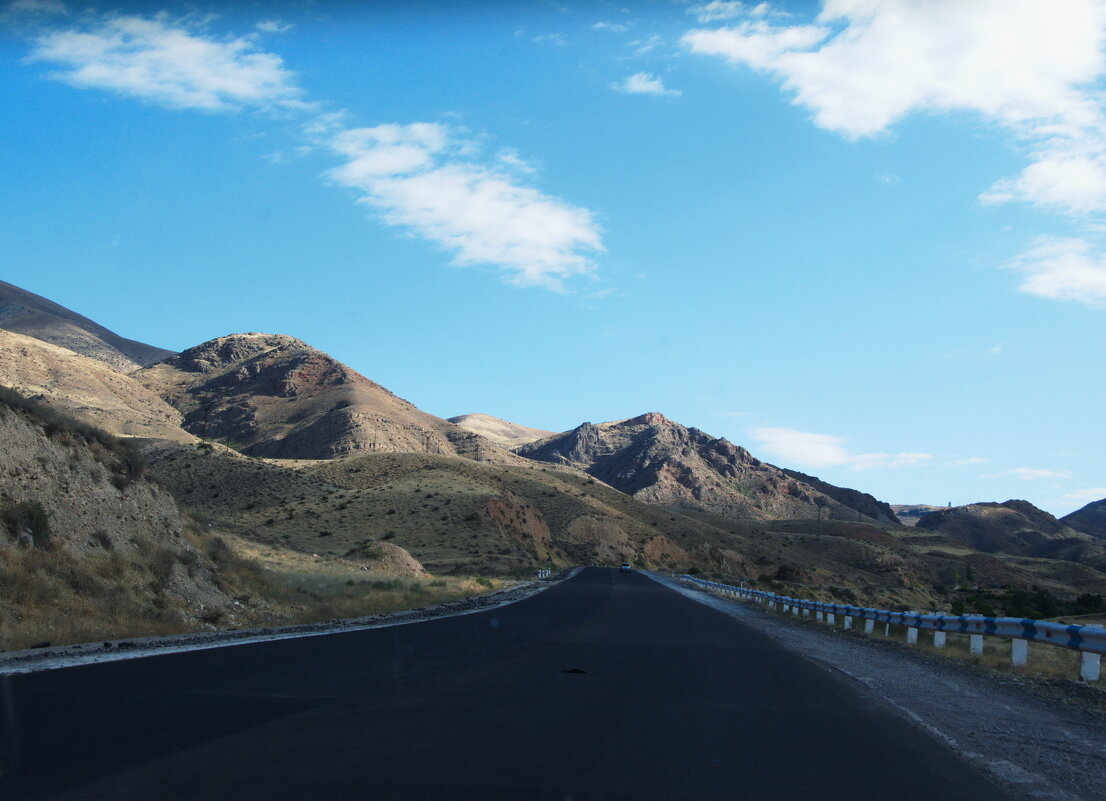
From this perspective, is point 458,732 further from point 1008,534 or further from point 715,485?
point 1008,534

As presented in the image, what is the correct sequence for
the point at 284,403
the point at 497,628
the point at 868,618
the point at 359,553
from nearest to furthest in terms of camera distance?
the point at 497,628
the point at 868,618
the point at 359,553
the point at 284,403

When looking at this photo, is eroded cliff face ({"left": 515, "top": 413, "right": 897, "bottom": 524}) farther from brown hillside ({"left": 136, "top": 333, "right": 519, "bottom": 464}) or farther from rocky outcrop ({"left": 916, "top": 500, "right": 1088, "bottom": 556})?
brown hillside ({"left": 136, "top": 333, "right": 519, "bottom": 464})

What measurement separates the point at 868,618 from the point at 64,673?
834 inches

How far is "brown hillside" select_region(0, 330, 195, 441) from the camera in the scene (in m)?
91.1

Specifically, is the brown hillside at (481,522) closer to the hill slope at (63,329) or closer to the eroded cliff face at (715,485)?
the eroded cliff face at (715,485)

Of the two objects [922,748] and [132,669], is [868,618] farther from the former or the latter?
[132,669]

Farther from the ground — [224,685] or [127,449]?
[127,449]

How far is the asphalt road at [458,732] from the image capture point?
6270mm

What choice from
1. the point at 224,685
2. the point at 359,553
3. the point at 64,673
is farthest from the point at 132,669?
the point at 359,553

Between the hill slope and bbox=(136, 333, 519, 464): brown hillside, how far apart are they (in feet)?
37.3

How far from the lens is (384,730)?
26.7ft

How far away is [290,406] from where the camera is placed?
15025 centimetres

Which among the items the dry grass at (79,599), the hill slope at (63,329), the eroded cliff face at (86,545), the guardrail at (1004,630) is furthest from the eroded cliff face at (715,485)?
the dry grass at (79,599)

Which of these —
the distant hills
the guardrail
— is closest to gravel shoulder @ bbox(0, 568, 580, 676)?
the distant hills
